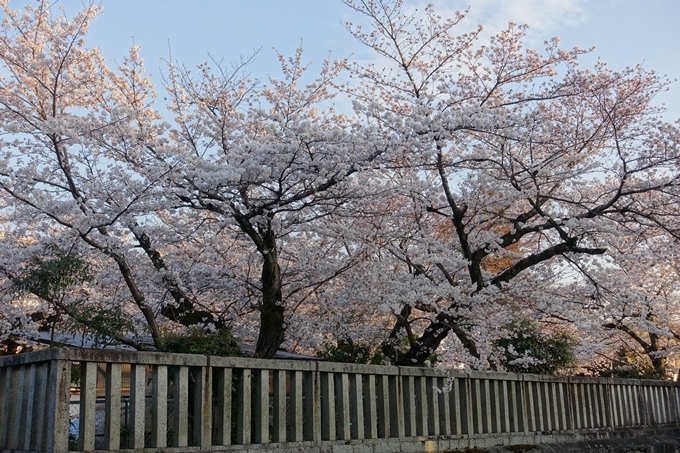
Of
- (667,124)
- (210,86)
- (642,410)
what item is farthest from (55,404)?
(642,410)

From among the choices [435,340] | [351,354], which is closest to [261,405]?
[351,354]

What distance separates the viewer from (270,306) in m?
10.8

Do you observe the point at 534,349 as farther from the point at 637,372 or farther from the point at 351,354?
the point at 637,372

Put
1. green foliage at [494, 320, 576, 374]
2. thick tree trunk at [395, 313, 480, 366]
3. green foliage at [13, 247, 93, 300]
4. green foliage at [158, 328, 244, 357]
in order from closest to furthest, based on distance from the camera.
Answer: green foliage at [158, 328, 244, 357] < green foliage at [13, 247, 93, 300] < thick tree trunk at [395, 313, 480, 366] < green foliage at [494, 320, 576, 374]

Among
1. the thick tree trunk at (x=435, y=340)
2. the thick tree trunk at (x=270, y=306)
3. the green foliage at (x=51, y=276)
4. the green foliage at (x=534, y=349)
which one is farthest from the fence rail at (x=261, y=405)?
the thick tree trunk at (x=270, y=306)

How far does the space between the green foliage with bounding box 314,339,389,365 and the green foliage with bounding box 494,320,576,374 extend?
2582 mm

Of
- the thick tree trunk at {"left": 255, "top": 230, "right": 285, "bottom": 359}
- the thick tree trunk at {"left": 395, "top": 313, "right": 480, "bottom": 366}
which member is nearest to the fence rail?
the thick tree trunk at {"left": 395, "top": 313, "right": 480, "bottom": 366}

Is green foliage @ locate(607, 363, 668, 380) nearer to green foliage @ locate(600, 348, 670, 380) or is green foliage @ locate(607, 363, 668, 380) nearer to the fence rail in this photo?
green foliage @ locate(600, 348, 670, 380)

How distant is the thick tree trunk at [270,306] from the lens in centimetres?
1061

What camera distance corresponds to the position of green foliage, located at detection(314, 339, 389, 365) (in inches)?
473

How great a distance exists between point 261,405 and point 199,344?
176 centimetres

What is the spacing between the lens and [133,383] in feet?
20.9

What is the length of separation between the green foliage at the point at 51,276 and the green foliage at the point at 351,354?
16.2 feet

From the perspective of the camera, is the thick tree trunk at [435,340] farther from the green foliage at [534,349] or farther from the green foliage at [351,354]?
the green foliage at [534,349]
